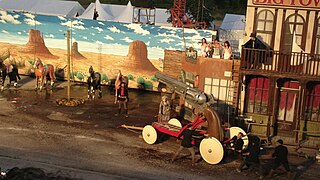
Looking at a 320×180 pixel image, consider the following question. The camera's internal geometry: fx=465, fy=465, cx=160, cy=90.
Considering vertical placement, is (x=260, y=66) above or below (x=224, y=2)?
below

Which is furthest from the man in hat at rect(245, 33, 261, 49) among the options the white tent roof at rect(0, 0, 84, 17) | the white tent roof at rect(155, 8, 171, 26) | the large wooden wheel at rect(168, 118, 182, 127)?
the white tent roof at rect(0, 0, 84, 17)

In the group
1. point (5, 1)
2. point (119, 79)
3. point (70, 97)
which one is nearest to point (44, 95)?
point (70, 97)

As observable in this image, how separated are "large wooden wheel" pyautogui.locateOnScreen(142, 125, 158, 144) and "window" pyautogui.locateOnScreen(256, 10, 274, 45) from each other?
7.03 meters

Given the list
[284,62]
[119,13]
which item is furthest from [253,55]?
[119,13]

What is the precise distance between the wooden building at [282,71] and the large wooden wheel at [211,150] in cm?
459

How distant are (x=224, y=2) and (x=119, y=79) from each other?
45930 mm

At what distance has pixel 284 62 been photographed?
2003 cm

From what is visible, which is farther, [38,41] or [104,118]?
[38,41]

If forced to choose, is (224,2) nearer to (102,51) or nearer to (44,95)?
(102,51)

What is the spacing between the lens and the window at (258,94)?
21188 millimetres

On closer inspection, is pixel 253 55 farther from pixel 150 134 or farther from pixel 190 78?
pixel 150 134

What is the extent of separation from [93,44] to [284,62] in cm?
1479

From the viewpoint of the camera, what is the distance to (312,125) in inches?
814

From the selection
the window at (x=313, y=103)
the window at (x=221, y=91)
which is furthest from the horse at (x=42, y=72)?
the window at (x=313, y=103)
